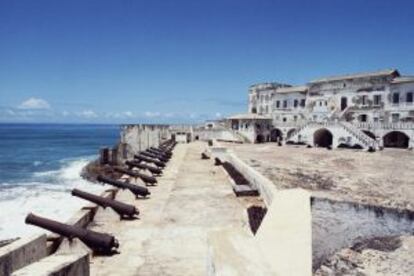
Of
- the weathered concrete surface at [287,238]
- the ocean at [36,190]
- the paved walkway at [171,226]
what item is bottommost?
the ocean at [36,190]

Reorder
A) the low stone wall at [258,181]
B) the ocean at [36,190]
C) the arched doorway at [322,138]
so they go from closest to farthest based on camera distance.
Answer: the low stone wall at [258,181], the ocean at [36,190], the arched doorway at [322,138]

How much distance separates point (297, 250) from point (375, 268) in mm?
7816

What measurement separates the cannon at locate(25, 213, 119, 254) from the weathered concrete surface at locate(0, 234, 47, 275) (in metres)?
0.69

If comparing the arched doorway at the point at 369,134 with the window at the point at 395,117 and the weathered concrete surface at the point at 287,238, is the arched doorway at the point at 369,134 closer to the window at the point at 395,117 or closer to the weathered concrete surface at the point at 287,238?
the window at the point at 395,117

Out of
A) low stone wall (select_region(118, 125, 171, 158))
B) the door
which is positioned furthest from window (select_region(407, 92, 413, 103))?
low stone wall (select_region(118, 125, 171, 158))

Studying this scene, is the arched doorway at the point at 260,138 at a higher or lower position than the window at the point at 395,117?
lower

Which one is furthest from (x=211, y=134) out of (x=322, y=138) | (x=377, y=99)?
(x=377, y=99)

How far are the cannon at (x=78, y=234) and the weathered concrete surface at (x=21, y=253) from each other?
2.26ft

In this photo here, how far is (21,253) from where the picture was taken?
605cm

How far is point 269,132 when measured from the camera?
55.3 metres

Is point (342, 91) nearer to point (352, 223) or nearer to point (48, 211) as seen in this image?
point (48, 211)

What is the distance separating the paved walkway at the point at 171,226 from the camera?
7543 millimetres

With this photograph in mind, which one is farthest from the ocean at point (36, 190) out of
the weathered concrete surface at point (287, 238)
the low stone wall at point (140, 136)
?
the weathered concrete surface at point (287, 238)

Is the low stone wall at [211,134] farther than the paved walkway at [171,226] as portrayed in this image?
Yes
